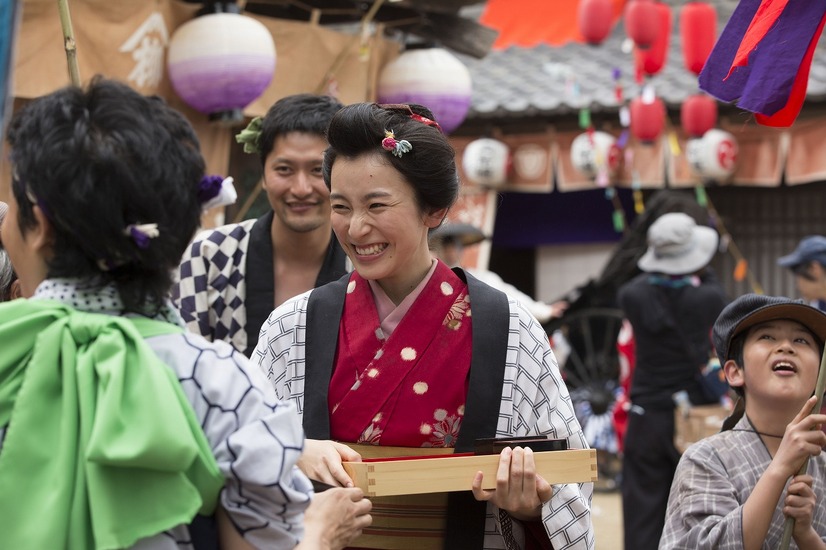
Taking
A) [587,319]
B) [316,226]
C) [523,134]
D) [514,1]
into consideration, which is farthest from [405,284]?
[514,1]

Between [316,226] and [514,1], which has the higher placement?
[514,1]

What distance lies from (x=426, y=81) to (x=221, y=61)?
1641mm

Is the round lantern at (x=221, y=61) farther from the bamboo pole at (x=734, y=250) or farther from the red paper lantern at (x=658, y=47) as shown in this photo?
the bamboo pole at (x=734, y=250)

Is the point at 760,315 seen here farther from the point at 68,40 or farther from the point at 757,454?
the point at 68,40

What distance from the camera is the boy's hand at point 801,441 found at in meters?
3.22

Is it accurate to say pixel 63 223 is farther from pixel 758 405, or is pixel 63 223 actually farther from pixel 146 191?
pixel 758 405

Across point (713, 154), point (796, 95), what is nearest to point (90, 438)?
point (796, 95)

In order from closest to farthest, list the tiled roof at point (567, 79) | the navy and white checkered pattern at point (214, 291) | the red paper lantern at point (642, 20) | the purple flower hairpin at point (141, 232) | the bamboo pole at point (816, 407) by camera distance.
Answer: the purple flower hairpin at point (141, 232) < the bamboo pole at point (816, 407) < the navy and white checkered pattern at point (214, 291) < the red paper lantern at point (642, 20) < the tiled roof at point (567, 79)

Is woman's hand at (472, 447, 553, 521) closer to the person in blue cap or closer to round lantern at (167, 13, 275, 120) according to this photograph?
round lantern at (167, 13, 275, 120)

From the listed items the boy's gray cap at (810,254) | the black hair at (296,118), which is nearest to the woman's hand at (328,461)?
the black hair at (296,118)

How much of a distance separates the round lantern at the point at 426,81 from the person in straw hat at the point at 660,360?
1817 mm

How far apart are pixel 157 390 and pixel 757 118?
2.50m

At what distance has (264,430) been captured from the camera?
6.73 ft

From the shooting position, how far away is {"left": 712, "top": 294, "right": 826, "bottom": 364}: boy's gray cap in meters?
3.67
